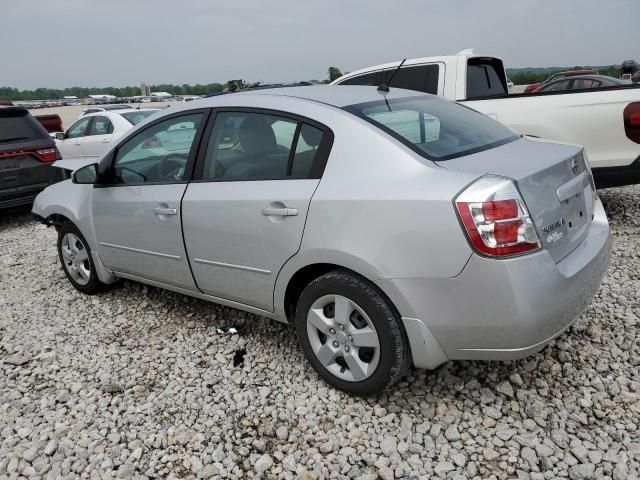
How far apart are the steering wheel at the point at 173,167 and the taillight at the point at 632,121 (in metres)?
3.82

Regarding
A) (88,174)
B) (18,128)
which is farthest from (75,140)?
(88,174)

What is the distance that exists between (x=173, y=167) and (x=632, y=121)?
12.8 feet

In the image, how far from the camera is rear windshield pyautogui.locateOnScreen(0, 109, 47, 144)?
7059 millimetres

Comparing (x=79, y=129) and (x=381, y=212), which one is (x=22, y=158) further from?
(x=381, y=212)

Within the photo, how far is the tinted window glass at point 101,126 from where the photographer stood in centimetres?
1121

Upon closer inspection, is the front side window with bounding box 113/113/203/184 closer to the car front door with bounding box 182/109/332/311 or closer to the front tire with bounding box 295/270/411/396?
the car front door with bounding box 182/109/332/311

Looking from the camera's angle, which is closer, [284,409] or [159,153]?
[284,409]

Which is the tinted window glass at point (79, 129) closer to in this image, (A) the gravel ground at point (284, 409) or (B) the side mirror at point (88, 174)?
(B) the side mirror at point (88, 174)

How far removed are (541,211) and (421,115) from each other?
0.99 meters

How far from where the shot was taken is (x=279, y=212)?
8.80ft

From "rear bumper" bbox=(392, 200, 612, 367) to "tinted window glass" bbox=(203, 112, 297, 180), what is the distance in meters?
1.02

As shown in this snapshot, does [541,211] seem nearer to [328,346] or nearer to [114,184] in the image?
[328,346]

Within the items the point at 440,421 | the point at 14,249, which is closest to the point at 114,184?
the point at 440,421

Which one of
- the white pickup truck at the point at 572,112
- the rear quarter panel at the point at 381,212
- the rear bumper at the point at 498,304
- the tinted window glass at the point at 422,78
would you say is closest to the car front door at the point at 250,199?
the rear quarter panel at the point at 381,212
